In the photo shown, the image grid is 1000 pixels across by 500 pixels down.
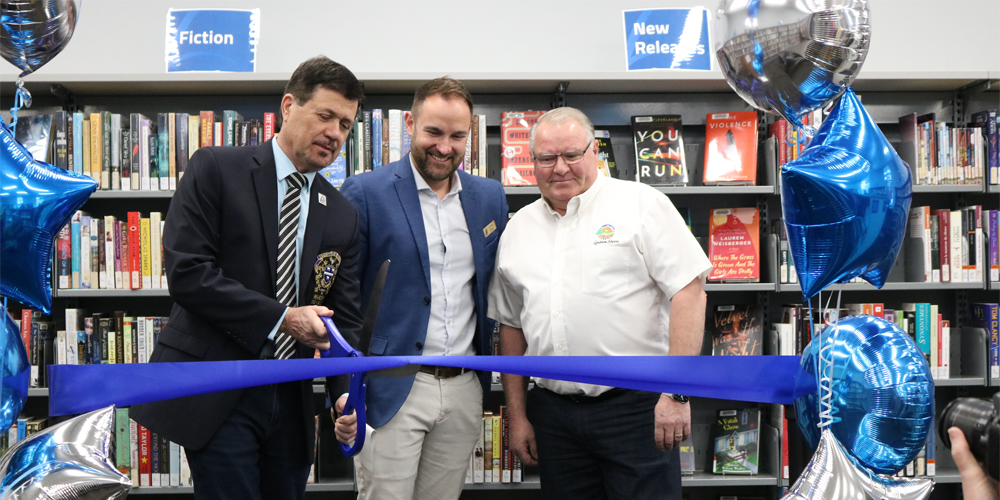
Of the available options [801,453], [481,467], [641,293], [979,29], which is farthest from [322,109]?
[979,29]

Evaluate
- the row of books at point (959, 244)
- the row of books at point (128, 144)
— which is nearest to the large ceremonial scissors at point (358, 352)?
the row of books at point (128, 144)

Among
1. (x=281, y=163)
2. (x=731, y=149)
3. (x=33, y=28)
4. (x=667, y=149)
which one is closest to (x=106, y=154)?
(x=281, y=163)

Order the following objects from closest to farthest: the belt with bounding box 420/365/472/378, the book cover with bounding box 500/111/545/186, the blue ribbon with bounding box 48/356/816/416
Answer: the blue ribbon with bounding box 48/356/816/416
the belt with bounding box 420/365/472/378
the book cover with bounding box 500/111/545/186

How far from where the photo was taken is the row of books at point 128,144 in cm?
291

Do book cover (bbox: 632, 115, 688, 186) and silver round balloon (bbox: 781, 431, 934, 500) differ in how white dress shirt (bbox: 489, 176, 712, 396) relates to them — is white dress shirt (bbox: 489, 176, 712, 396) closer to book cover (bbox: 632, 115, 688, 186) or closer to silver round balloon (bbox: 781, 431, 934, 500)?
silver round balloon (bbox: 781, 431, 934, 500)

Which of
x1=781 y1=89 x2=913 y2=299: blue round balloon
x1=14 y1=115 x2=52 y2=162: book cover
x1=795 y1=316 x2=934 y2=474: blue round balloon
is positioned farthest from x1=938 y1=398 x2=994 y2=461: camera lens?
x1=14 y1=115 x2=52 y2=162: book cover

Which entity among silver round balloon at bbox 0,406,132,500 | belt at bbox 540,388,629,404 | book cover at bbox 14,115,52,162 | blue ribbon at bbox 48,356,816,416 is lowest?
belt at bbox 540,388,629,404

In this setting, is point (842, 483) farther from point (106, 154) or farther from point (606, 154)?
point (106, 154)

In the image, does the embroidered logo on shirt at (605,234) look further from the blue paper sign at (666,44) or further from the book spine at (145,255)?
the book spine at (145,255)

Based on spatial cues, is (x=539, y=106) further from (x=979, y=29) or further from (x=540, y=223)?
(x=979, y=29)

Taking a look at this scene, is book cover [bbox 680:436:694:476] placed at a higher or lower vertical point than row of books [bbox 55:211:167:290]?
lower

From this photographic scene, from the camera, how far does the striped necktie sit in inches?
67.5

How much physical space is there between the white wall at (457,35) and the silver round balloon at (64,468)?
2.44 metres

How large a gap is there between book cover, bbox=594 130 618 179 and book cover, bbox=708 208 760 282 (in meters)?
0.51
